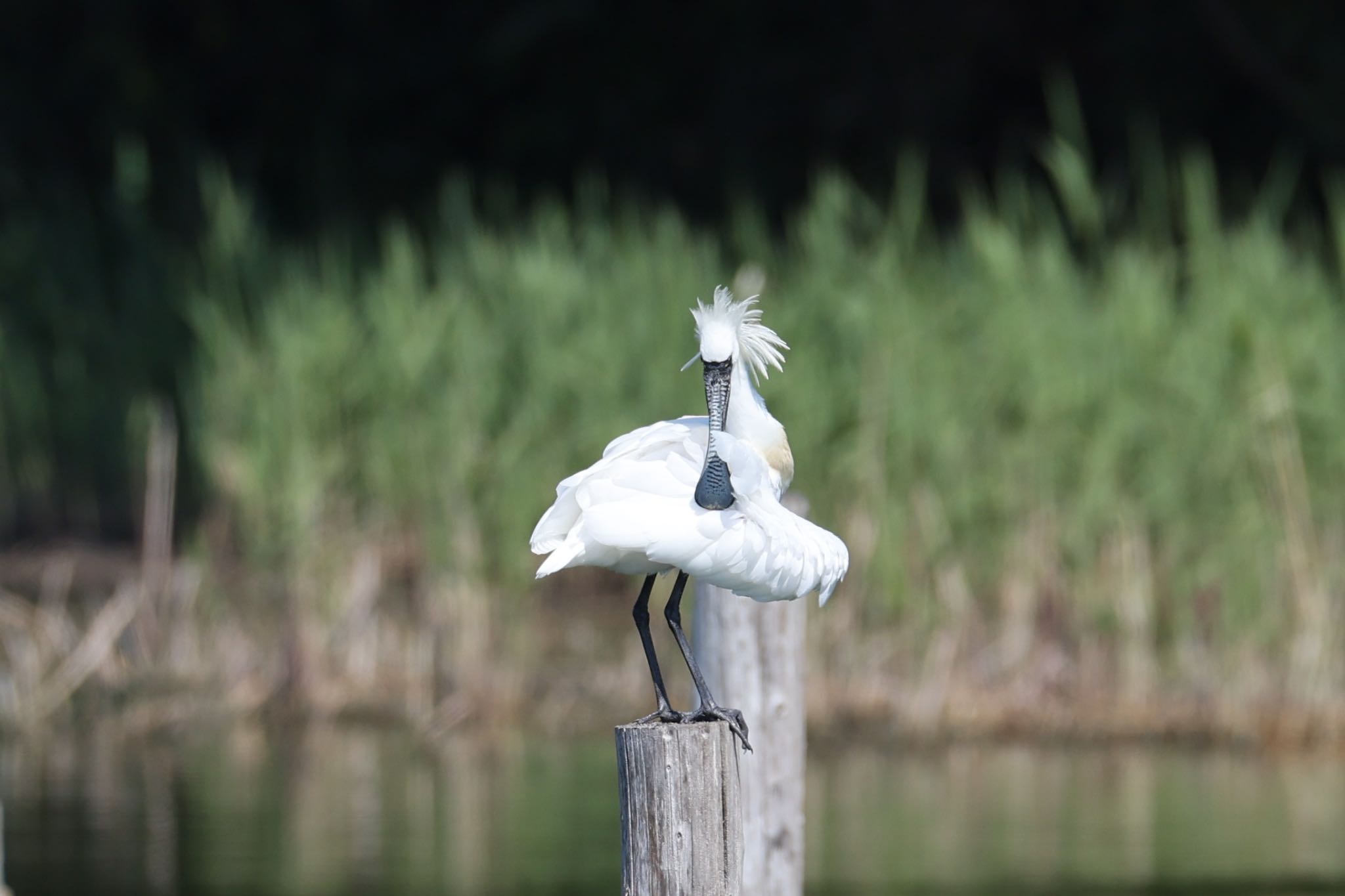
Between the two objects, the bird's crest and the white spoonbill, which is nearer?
the white spoonbill

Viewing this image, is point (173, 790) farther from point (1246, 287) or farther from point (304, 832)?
point (1246, 287)

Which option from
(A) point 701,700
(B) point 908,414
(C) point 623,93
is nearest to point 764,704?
(A) point 701,700

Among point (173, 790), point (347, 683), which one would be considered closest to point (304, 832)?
point (173, 790)

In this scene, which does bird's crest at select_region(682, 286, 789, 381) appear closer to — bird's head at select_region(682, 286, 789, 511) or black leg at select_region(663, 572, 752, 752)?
bird's head at select_region(682, 286, 789, 511)

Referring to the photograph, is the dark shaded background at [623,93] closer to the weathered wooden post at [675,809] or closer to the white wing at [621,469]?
the white wing at [621,469]

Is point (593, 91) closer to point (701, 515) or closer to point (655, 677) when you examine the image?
point (655, 677)

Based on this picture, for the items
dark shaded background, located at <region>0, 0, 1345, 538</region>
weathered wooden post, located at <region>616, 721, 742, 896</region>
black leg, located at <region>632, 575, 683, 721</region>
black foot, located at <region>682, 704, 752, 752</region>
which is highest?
dark shaded background, located at <region>0, 0, 1345, 538</region>

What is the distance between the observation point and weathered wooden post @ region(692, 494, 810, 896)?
4.83 m

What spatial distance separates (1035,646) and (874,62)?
8310mm

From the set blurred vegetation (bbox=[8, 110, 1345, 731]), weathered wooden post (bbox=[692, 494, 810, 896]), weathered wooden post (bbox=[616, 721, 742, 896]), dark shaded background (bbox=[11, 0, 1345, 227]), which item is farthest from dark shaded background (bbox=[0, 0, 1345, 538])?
weathered wooden post (bbox=[616, 721, 742, 896])

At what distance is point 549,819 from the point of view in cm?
702

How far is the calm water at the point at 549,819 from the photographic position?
6324 mm

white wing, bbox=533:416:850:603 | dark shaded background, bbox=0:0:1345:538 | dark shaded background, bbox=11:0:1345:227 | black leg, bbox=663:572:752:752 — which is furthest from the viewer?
dark shaded background, bbox=11:0:1345:227

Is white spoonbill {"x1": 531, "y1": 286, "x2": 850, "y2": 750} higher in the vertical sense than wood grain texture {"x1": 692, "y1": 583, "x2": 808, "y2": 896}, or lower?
higher
